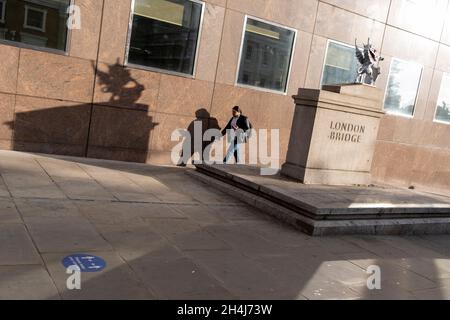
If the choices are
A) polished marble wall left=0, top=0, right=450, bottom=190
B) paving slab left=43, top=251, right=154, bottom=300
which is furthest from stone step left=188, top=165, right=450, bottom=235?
paving slab left=43, top=251, right=154, bottom=300

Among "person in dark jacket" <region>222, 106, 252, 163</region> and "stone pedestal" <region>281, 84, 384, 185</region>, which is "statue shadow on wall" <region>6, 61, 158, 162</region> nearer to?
"person in dark jacket" <region>222, 106, 252, 163</region>

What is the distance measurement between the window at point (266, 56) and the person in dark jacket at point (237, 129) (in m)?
1.32

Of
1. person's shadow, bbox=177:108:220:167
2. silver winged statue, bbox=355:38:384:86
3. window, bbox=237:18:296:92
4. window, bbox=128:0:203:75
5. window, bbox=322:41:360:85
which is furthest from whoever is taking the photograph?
window, bbox=322:41:360:85

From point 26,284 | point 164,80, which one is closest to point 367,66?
point 164,80

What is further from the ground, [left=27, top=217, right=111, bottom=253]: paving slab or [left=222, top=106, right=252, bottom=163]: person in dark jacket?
[left=222, top=106, right=252, bottom=163]: person in dark jacket

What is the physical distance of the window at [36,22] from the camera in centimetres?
920

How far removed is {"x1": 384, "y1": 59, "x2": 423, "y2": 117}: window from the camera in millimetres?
15406

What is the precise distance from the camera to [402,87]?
15711 millimetres

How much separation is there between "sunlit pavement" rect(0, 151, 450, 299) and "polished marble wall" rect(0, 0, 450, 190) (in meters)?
1.98

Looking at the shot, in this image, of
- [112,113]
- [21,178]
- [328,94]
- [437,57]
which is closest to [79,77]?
[112,113]

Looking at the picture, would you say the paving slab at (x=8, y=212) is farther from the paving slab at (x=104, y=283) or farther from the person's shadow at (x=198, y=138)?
the person's shadow at (x=198, y=138)

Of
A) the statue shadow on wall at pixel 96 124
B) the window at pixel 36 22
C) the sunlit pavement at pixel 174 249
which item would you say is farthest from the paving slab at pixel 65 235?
the window at pixel 36 22

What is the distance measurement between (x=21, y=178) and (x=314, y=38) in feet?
30.0

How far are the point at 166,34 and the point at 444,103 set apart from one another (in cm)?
1159
